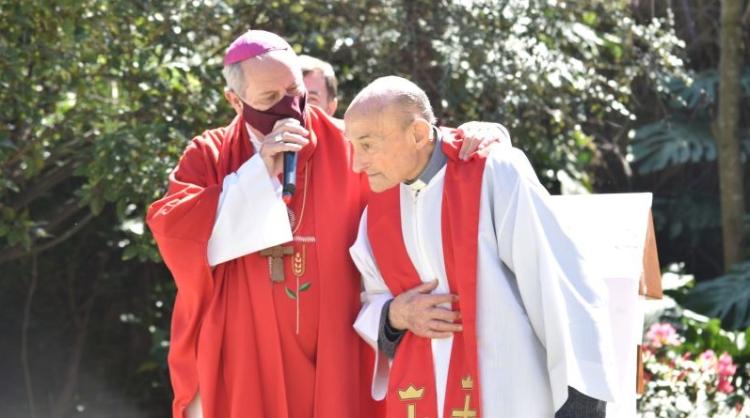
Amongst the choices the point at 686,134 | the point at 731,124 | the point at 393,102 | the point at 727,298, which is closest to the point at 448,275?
the point at 393,102

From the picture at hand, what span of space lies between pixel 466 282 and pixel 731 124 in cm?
519

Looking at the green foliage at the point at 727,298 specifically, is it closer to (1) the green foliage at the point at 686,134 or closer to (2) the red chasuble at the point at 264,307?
(1) the green foliage at the point at 686,134

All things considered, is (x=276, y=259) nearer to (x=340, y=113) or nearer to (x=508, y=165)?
(x=508, y=165)

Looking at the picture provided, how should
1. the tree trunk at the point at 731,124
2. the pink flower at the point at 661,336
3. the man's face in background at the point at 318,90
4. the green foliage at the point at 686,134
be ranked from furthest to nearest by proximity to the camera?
the green foliage at the point at 686,134
the tree trunk at the point at 731,124
the pink flower at the point at 661,336
the man's face in background at the point at 318,90

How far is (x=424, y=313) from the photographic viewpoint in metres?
3.66

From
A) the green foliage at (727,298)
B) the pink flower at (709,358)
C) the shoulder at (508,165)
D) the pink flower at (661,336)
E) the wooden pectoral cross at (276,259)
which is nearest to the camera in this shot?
the shoulder at (508,165)

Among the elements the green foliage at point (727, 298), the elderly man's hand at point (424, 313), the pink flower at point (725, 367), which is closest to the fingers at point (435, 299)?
the elderly man's hand at point (424, 313)

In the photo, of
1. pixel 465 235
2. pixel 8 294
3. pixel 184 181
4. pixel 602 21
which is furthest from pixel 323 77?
pixel 8 294

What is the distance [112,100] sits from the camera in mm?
6426

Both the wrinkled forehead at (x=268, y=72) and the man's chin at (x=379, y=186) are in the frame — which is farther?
the wrinkled forehead at (x=268, y=72)

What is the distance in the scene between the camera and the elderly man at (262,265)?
3887mm

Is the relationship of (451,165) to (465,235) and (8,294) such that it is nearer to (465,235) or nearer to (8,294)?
(465,235)

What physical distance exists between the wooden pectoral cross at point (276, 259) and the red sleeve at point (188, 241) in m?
0.19

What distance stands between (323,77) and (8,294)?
152 inches
